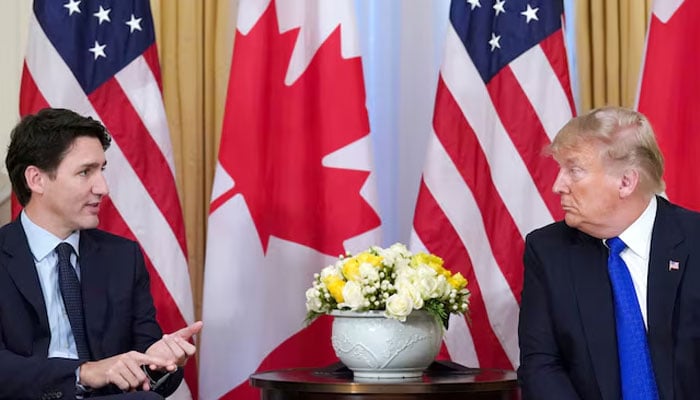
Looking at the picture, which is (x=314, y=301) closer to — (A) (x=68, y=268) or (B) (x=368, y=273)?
(B) (x=368, y=273)

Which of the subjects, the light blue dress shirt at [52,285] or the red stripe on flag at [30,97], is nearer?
the light blue dress shirt at [52,285]

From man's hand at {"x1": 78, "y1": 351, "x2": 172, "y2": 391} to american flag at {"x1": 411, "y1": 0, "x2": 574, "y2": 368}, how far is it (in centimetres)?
132

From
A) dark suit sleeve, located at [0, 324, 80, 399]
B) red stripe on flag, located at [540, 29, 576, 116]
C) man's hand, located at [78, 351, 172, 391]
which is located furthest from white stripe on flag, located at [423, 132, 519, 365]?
dark suit sleeve, located at [0, 324, 80, 399]

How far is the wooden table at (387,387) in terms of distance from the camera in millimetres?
3203

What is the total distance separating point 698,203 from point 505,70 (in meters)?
0.86

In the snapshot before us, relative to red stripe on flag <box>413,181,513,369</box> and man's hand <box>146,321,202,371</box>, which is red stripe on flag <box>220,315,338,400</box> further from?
man's hand <box>146,321,202,371</box>

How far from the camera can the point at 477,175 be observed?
4.14 m

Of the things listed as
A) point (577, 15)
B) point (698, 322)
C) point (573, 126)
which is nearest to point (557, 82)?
point (577, 15)

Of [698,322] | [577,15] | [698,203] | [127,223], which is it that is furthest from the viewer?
[577,15]

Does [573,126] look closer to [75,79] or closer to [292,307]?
[292,307]

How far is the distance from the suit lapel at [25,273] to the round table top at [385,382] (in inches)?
26.2

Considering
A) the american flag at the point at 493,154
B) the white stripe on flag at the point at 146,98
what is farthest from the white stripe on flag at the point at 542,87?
the white stripe on flag at the point at 146,98

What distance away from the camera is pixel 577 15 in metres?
4.43

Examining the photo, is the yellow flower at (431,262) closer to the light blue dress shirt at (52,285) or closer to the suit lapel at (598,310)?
the suit lapel at (598,310)
